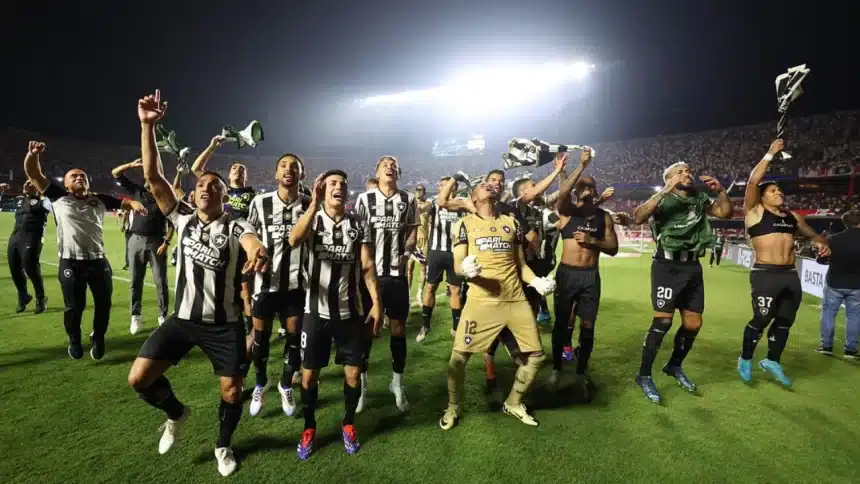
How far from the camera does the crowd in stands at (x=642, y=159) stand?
31.2m

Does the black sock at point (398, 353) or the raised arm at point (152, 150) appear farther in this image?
the black sock at point (398, 353)

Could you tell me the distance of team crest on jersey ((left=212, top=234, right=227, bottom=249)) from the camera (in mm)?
3320

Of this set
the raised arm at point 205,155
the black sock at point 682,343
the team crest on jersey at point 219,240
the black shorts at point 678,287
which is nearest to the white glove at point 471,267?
the team crest on jersey at point 219,240

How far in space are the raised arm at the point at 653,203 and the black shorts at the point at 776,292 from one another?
162 cm

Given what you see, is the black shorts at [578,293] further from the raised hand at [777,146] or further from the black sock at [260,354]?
the black sock at [260,354]

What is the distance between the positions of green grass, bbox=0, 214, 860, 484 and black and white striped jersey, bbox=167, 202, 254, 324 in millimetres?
1221

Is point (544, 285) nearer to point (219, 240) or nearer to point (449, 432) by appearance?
point (449, 432)

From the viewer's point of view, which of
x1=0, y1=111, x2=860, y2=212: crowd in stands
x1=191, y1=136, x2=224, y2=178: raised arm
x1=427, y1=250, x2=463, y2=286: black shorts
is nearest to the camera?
x1=191, y1=136, x2=224, y2=178: raised arm

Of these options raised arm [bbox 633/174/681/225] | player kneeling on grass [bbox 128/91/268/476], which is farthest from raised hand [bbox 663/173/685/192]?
player kneeling on grass [bbox 128/91/268/476]

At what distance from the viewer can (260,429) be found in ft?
13.1

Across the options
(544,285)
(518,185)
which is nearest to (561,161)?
(518,185)

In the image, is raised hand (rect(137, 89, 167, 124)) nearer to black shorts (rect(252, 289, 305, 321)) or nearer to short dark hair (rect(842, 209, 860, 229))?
black shorts (rect(252, 289, 305, 321))

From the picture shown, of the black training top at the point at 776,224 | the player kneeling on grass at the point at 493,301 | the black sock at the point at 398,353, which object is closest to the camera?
the player kneeling on grass at the point at 493,301

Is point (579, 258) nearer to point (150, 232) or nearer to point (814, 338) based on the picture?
point (814, 338)
